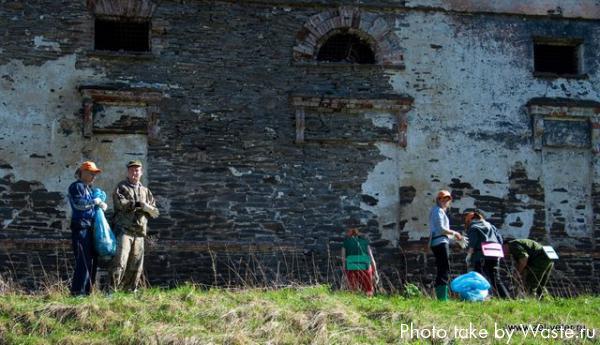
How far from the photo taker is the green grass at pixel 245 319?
1078 centimetres

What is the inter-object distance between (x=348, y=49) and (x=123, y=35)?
3.86 m

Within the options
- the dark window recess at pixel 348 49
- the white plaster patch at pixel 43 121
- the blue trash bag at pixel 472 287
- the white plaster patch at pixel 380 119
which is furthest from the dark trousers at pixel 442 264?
the white plaster patch at pixel 43 121

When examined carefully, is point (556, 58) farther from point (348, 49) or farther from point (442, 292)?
point (442, 292)

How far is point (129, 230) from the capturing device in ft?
41.4

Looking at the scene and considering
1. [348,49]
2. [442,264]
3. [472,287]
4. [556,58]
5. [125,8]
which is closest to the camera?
[472,287]

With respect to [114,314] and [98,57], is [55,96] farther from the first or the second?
[114,314]

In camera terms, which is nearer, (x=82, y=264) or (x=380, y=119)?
(x=82, y=264)

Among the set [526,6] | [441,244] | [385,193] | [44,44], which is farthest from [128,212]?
[526,6]

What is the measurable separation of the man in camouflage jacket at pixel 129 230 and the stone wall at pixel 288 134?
3435 millimetres

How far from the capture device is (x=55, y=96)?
53.9 feet

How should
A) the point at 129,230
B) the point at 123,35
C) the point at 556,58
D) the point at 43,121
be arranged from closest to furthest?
1. the point at 129,230
2. the point at 43,121
3. the point at 123,35
4. the point at 556,58

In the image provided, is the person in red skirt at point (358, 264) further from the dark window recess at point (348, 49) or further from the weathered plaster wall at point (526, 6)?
the weathered plaster wall at point (526, 6)

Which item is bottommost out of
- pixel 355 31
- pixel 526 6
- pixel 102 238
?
pixel 102 238

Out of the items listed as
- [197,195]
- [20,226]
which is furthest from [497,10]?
[20,226]
